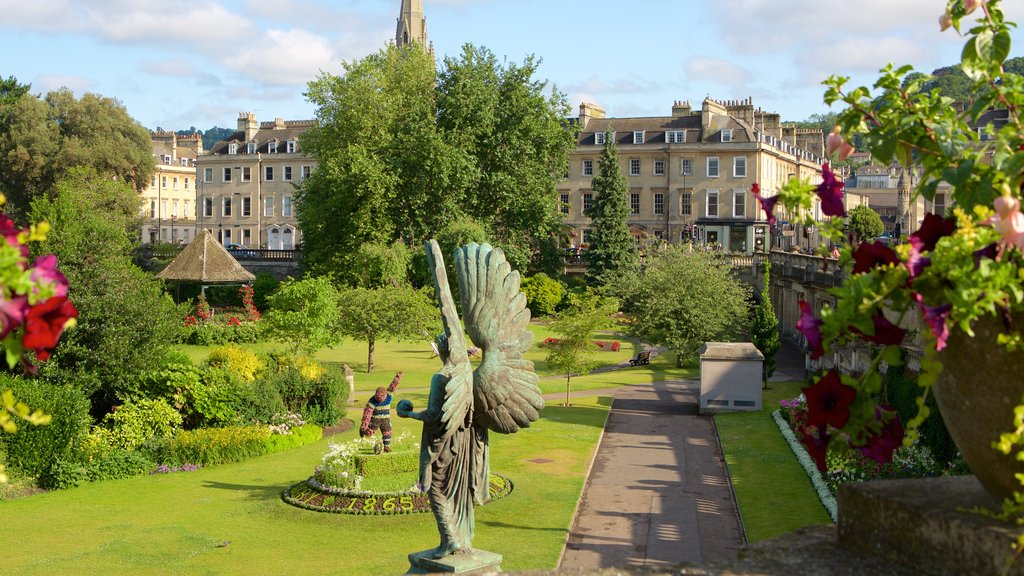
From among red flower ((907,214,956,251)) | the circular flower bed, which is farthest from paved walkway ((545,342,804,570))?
red flower ((907,214,956,251))

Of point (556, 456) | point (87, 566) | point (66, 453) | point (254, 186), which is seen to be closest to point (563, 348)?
point (556, 456)

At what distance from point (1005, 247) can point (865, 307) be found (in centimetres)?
50

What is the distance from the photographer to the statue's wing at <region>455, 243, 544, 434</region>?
45.1ft

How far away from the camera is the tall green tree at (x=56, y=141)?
230 ft

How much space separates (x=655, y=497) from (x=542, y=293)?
41.4m

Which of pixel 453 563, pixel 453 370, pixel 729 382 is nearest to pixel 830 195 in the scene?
pixel 453 370

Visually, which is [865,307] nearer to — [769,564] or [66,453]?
[769,564]

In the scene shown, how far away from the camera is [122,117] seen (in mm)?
75438

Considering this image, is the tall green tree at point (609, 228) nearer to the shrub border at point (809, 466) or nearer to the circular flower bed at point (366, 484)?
the shrub border at point (809, 466)

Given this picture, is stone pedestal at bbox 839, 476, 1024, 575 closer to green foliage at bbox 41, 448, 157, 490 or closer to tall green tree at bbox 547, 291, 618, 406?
green foliage at bbox 41, 448, 157, 490

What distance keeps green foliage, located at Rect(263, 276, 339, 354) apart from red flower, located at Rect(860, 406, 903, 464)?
1284 inches

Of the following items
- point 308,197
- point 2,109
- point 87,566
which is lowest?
point 87,566

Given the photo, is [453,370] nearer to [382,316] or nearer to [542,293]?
[382,316]

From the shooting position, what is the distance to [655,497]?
2125 centimetres
